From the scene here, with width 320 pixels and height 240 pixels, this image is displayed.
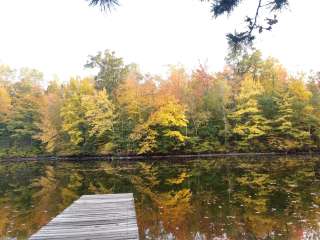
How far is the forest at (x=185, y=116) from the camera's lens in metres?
29.2

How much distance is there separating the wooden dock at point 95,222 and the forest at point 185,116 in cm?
2063

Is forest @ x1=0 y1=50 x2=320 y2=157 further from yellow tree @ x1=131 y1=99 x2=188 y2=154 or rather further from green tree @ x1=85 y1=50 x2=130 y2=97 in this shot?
green tree @ x1=85 y1=50 x2=130 y2=97

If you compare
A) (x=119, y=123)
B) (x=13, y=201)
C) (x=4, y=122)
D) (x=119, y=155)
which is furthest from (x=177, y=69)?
(x=13, y=201)

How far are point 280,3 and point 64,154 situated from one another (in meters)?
30.7

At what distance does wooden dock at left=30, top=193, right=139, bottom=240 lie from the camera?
550 centimetres

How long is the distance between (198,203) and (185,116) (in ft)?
66.7

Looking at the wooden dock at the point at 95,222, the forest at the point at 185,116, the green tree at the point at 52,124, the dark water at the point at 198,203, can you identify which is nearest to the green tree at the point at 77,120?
the forest at the point at 185,116

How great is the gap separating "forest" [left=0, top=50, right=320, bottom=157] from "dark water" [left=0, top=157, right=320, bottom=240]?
1350 cm

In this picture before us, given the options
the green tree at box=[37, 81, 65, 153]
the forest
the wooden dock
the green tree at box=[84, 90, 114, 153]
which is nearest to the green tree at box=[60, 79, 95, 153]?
the forest

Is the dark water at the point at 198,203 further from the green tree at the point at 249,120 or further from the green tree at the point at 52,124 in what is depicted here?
the green tree at the point at 52,124

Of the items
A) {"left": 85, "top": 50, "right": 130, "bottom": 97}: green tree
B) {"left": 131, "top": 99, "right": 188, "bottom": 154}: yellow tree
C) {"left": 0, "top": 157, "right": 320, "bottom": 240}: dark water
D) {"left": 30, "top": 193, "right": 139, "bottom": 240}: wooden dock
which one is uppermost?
{"left": 85, "top": 50, "right": 130, "bottom": 97}: green tree

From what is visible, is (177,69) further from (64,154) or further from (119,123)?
(64,154)

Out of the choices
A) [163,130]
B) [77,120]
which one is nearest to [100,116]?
[77,120]

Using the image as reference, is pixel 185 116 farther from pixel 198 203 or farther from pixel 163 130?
pixel 198 203
